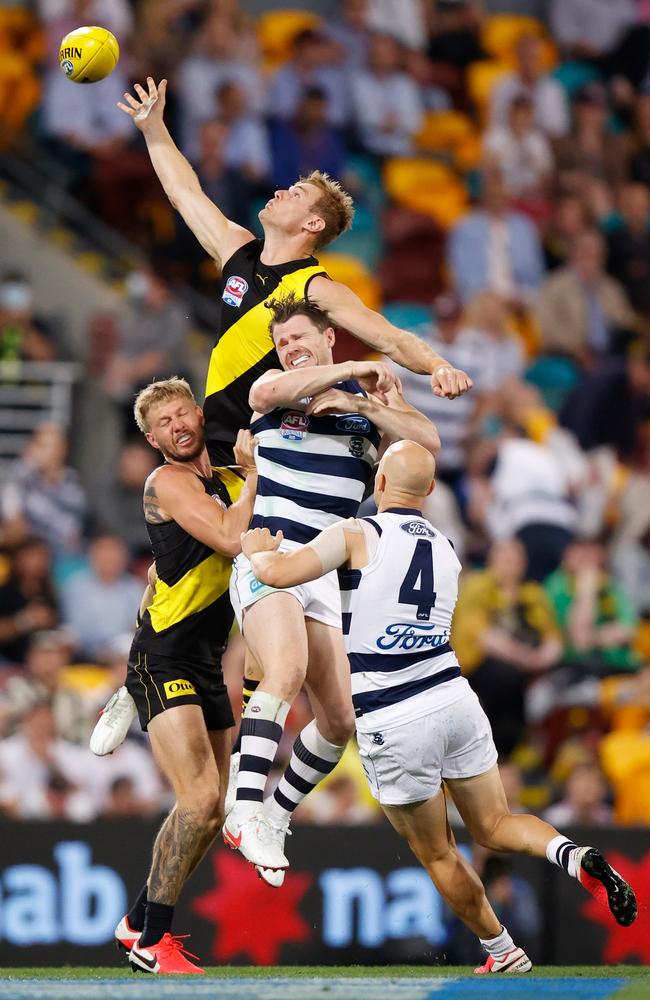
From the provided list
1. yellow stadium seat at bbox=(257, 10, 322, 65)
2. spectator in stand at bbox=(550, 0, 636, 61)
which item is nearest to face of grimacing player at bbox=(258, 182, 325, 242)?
yellow stadium seat at bbox=(257, 10, 322, 65)

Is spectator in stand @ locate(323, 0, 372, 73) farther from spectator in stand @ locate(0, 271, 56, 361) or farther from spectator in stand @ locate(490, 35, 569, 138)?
spectator in stand @ locate(0, 271, 56, 361)

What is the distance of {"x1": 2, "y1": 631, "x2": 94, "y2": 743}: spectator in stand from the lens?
434 inches

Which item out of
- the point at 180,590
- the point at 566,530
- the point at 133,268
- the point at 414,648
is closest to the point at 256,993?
the point at 414,648

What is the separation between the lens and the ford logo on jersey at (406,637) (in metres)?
7.07

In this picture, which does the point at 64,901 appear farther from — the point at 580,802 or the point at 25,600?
the point at 580,802

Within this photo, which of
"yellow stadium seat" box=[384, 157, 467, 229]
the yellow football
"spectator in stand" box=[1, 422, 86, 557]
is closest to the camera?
the yellow football

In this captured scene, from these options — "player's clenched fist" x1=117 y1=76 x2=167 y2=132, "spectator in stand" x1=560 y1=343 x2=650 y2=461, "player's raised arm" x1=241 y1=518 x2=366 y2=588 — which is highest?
"player's clenched fist" x1=117 y1=76 x2=167 y2=132

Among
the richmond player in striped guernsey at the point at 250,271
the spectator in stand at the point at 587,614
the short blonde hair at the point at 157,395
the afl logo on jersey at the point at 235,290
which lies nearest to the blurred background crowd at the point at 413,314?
the spectator in stand at the point at 587,614

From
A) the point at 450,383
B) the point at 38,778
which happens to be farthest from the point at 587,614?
the point at 450,383

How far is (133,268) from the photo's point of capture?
14.5 metres

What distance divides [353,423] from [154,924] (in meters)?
2.48

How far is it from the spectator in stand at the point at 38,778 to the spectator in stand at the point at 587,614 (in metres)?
3.96

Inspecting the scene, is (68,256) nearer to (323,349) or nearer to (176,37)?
(176,37)

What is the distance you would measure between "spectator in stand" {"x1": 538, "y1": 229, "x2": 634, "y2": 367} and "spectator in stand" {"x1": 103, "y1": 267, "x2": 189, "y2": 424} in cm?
360
